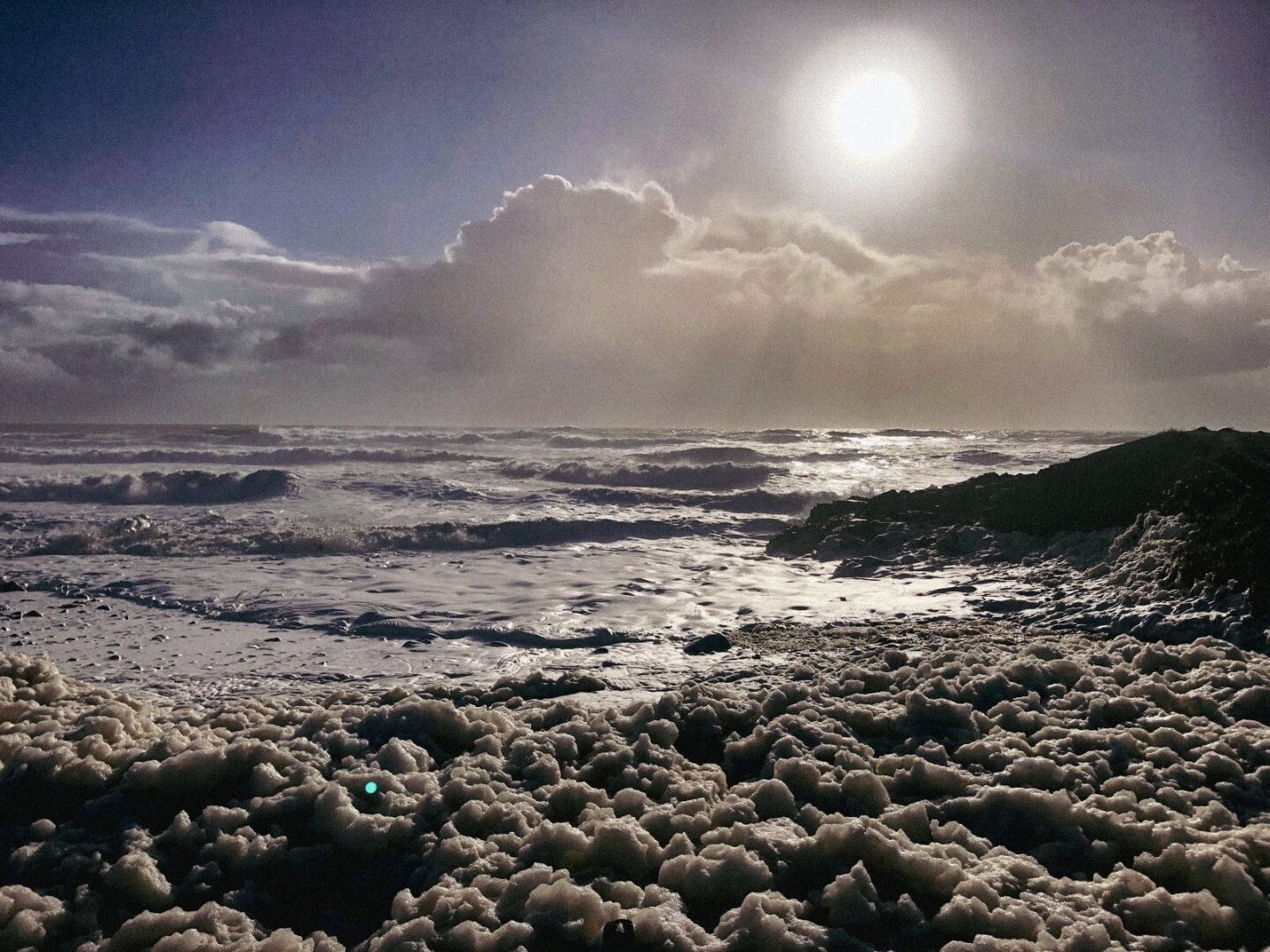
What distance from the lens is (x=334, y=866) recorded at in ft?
11.1

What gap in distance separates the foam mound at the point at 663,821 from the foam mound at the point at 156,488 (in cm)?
1898

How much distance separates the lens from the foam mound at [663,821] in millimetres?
2857

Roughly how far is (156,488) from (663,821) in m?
24.6

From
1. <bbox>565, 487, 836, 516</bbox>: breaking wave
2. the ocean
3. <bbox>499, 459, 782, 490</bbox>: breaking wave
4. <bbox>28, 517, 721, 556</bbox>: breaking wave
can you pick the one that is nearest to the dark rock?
the ocean

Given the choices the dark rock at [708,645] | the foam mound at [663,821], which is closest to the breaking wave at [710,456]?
the dark rock at [708,645]

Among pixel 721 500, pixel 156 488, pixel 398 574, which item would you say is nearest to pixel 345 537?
pixel 398 574

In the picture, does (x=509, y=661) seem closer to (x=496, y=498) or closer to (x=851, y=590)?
(x=851, y=590)

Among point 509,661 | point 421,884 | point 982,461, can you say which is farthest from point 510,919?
point 982,461

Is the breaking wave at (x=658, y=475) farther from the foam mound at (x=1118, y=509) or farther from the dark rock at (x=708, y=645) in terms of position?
the dark rock at (x=708, y=645)

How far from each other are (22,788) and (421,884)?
1885mm

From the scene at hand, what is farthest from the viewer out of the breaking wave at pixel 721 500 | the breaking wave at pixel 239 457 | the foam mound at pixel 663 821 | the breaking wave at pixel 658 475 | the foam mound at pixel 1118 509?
the breaking wave at pixel 239 457

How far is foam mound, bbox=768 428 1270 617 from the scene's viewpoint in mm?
7070

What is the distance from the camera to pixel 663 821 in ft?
11.5

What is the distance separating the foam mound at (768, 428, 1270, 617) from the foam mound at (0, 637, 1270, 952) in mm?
2520
